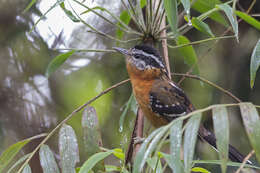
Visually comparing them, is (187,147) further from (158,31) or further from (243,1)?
(243,1)

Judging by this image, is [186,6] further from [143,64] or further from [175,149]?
[143,64]

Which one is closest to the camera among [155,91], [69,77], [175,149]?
[175,149]

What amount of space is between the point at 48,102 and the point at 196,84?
1993 mm

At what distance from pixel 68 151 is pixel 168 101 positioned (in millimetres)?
1191

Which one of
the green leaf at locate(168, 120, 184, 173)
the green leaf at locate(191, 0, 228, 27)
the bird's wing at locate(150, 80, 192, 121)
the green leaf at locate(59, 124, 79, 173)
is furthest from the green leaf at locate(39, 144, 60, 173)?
the green leaf at locate(191, 0, 228, 27)

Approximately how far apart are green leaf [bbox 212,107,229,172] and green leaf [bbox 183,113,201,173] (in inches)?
3.8

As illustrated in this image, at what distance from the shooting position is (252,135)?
1.73 m

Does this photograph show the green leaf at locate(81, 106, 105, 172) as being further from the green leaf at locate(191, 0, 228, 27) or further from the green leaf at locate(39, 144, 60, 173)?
the green leaf at locate(191, 0, 228, 27)

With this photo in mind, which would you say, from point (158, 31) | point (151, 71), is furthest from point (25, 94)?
point (158, 31)

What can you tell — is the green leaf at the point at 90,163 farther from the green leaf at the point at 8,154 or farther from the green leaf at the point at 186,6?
the green leaf at the point at 186,6

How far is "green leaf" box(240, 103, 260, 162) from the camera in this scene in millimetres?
1711

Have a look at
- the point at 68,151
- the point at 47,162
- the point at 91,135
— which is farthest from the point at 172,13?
the point at 47,162

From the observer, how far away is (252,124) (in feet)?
5.83

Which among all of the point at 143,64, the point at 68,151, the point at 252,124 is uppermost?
the point at 143,64
